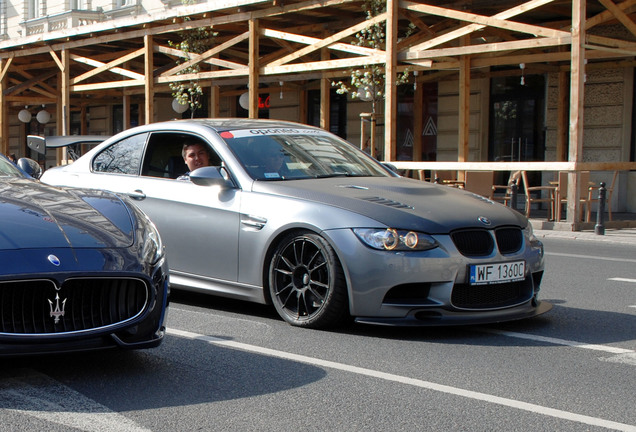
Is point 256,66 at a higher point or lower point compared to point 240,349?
higher

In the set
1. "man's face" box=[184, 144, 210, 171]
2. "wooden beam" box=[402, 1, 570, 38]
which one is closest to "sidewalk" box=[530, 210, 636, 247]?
"wooden beam" box=[402, 1, 570, 38]

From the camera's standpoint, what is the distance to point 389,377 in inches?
188

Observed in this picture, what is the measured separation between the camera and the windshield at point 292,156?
6.68m

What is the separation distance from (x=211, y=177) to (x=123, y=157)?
56.9 inches

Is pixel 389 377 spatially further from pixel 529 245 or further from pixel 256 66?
pixel 256 66

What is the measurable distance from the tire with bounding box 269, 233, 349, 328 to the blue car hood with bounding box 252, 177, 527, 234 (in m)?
0.32

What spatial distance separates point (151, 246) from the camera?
15.8 ft

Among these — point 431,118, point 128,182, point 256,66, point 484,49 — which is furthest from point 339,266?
point 431,118

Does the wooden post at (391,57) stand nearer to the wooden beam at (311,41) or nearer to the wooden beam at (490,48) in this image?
the wooden beam at (490,48)

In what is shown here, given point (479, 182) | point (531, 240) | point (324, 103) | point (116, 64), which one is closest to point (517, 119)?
point (324, 103)

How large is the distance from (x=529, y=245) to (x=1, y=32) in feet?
139

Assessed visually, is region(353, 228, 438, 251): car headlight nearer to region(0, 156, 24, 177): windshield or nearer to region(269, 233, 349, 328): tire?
region(269, 233, 349, 328): tire

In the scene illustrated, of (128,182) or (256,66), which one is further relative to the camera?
(256,66)

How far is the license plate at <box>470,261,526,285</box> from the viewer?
5770mm
